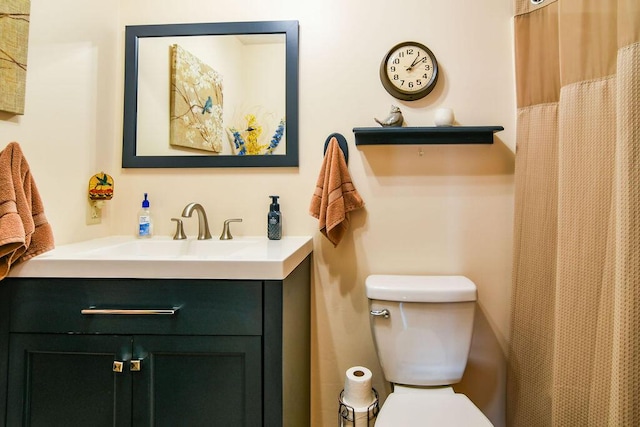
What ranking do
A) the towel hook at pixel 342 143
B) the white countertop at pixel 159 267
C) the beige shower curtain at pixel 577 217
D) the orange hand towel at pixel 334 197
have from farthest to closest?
the towel hook at pixel 342 143 → the orange hand towel at pixel 334 197 → the white countertop at pixel 159 267 → the beige shower curtain at pixel 577 217

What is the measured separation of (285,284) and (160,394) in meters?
0.46

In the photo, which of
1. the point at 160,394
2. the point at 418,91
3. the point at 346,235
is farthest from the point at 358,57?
the point at 160,394

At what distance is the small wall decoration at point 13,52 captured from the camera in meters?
1.02

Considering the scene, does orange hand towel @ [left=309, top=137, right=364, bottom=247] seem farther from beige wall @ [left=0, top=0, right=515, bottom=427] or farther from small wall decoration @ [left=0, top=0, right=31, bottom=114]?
small wall decoration @ [left=0, top=0, right=31, bottom=114]

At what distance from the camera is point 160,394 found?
Result: 94cm

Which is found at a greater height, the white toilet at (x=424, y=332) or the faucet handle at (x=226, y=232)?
the faucet handle at (x=226, y=232)

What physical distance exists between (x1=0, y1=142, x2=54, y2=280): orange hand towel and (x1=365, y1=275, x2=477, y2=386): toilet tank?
43.2 inches

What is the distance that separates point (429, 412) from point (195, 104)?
150cm

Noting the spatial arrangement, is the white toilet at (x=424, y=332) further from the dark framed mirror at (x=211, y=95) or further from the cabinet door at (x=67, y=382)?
the cabinet door at (x=67, y=382)

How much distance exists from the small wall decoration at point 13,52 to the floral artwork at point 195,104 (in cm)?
52

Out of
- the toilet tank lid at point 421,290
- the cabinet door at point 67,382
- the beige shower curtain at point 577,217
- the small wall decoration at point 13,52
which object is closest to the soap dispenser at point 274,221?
the toilet tank lid at point 421,290

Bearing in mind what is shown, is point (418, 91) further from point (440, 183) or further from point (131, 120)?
point (131, 120)

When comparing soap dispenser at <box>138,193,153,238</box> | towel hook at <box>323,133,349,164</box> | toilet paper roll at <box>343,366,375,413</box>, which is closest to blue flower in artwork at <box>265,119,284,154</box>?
towel hook at <box>323,133,349,164</box>

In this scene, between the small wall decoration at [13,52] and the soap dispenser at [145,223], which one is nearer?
the small wall decoration at [13,52]
